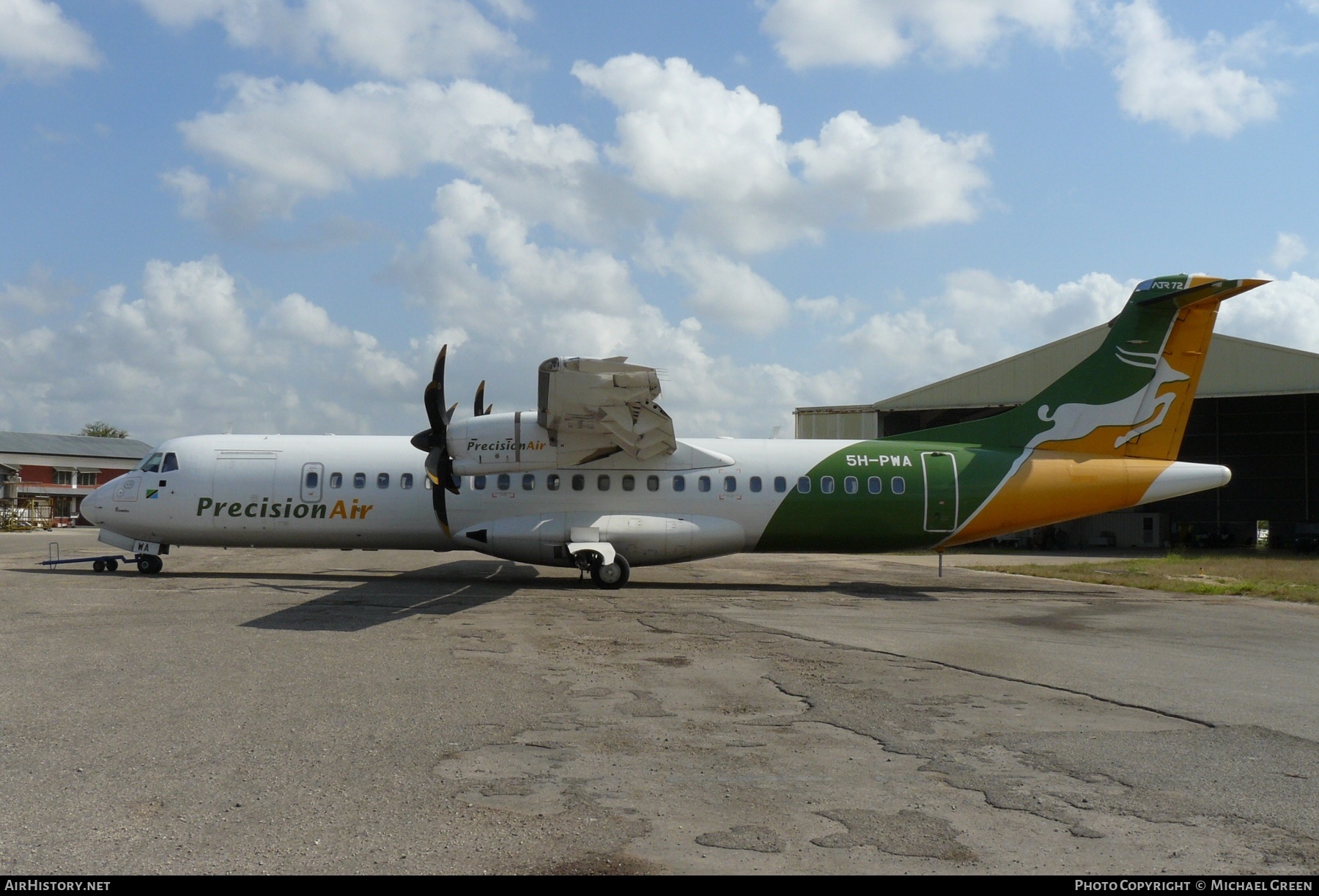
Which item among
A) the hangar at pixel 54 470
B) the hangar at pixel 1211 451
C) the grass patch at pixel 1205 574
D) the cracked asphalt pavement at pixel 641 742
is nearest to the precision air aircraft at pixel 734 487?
the grass patch at pixel 1205 574

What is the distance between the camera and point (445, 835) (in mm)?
4668

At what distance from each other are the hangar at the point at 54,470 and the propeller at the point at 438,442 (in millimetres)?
50515

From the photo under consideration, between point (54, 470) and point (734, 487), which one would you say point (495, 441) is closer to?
point (734, 487)

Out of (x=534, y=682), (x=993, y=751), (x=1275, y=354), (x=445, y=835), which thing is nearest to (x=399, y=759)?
(x=445, y=835)

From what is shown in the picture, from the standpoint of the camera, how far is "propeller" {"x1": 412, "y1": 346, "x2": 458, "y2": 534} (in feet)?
57.9

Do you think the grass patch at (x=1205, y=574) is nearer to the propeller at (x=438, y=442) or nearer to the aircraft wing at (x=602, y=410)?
the aircraft wing at (x=602, y=410)

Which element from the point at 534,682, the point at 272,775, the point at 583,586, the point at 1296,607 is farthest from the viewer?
the point at 583,586

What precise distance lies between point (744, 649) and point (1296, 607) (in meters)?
12.8

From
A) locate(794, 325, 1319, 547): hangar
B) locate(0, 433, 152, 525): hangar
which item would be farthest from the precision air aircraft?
locate(0, 433, 152, 525): hangar

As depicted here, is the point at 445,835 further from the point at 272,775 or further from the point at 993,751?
the point at 993,751

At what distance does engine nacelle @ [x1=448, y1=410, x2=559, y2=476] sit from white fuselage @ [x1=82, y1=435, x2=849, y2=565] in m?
1.26

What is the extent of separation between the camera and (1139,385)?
1914 cm

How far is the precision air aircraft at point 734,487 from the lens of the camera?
18.7 metres

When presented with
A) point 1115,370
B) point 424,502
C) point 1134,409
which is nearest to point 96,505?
point 424,502
